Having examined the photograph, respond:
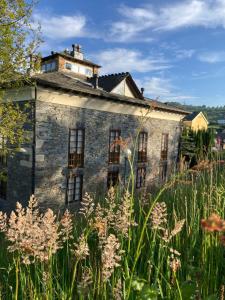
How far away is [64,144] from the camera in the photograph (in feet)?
40.1

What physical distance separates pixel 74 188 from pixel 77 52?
651 inches

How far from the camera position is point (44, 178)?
1149cm

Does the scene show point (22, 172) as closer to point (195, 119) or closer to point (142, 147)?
point (142, 147)

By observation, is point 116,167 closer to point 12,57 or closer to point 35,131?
point 35,131

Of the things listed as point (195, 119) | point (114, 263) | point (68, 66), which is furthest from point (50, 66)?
point (114, 263)

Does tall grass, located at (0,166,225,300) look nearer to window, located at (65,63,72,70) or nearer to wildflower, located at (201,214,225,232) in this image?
wildflower, located at (201,214,225,232)

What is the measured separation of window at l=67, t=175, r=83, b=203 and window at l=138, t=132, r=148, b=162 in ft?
16.5

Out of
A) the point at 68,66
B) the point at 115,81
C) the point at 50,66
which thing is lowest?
the point at 115,81

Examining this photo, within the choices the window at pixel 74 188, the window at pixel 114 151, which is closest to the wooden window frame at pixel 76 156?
the window at pixel 74 188

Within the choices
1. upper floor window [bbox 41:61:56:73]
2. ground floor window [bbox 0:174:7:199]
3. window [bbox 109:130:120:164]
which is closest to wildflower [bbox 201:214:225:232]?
ground floor window [bbox 0:174:7:199]

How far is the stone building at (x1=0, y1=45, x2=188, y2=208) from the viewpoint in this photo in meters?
11.2

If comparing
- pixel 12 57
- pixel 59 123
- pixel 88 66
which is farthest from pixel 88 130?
pixel 88 66

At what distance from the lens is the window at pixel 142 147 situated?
56.4ft

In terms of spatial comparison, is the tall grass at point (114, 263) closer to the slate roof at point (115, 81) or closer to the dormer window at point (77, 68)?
the slate roof at point (115, 81)
